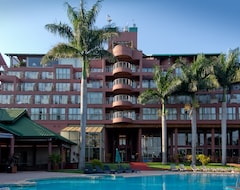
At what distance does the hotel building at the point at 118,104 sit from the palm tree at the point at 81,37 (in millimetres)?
16361

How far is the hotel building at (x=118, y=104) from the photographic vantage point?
5519cm

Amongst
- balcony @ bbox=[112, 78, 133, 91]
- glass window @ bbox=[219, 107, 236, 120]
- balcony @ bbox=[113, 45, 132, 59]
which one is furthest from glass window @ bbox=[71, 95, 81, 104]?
glass window @ bbox=[219, 107, 236, 120]

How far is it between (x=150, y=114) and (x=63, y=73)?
1504 cm

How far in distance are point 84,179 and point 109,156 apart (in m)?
25.7

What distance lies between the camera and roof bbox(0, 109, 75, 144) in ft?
116

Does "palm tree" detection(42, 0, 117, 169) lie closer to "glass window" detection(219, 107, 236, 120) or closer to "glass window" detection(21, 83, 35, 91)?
"glass window" detection(21, 83, 35, 91)

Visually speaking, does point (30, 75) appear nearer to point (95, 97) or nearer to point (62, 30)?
point (95, 97)

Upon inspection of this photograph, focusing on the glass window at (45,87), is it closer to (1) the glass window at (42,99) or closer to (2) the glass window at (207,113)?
(1) the glass window at (42,99)

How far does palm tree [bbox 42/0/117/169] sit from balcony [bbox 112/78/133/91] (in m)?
17.6

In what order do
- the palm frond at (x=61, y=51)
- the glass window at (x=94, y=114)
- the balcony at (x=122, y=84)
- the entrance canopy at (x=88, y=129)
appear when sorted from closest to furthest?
the palm frond at (x=61, y=51)
the entrance canopy at (x=88, y=129)
the balcony at (x=122, y=84)
the glass window at (x=94, y=114)

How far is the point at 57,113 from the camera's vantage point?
2227 inches

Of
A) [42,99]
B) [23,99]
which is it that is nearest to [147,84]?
[42,99]

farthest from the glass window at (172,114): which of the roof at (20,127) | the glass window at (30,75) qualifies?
the roof at (20,127)

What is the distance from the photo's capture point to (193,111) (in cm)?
4800
